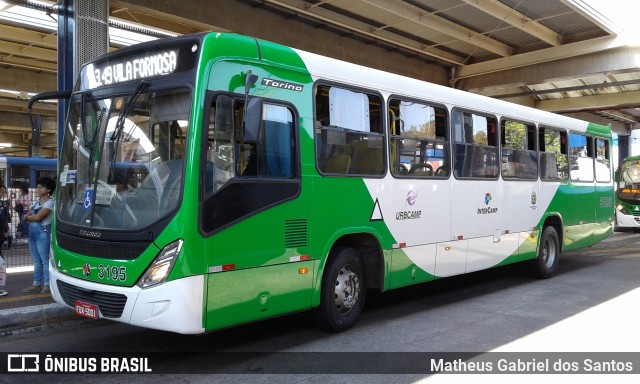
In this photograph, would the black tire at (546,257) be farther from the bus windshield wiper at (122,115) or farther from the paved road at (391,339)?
the bus windshield wiper at (122,115)

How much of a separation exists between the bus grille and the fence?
23.1ft

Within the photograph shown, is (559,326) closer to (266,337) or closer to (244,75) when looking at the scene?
(266,337)

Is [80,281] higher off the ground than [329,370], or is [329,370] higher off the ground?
[80,281]

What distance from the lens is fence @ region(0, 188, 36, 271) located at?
475 inches

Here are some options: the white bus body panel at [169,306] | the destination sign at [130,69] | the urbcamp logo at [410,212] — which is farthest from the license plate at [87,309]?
the urbcamp logo at [410,212]

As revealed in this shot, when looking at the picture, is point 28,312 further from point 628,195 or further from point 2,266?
point 628,195

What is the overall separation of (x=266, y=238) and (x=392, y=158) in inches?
95.7

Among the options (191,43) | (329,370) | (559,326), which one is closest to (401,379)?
(329,370)

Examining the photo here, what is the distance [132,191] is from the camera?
16.8 ft

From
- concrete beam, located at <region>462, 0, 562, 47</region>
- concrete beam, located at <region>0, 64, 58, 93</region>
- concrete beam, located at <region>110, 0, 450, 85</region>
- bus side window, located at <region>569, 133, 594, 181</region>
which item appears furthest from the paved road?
concrete beam, located at <region>0, 64, 58, 93</region>

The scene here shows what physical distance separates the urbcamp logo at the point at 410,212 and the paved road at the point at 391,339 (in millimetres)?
1377

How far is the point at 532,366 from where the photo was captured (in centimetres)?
544

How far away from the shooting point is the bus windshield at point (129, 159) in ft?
16.4

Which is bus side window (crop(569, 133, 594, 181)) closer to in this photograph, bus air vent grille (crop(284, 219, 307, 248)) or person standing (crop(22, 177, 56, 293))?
bus air vent grille (crop(284, 219, 307, 248))
